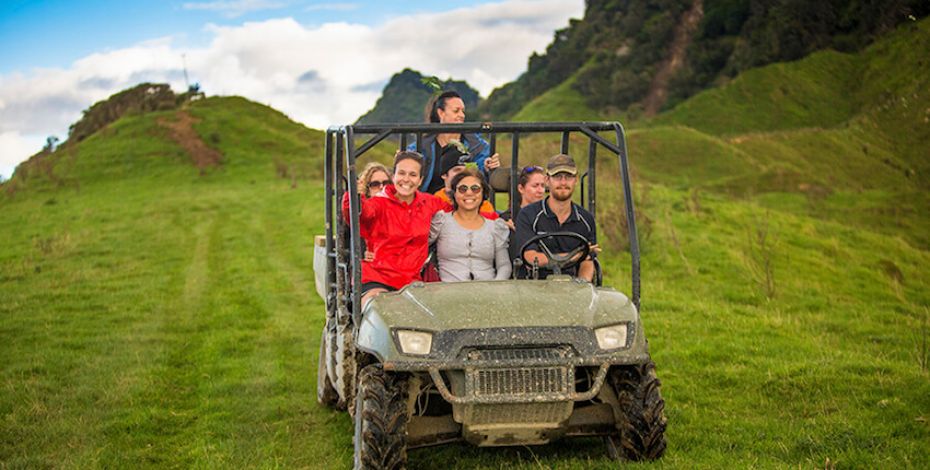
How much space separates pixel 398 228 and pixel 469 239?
54 cm

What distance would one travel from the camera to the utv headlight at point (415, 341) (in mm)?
5383

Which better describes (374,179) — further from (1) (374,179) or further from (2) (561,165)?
(2) (561,165)

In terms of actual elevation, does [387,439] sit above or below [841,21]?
below

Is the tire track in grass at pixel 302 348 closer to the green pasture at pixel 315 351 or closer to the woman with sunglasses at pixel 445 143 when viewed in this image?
the green pasture at pixel 315 351

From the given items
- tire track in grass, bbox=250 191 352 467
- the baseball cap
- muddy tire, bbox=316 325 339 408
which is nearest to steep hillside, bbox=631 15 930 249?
tire track in grass, bbox=250 191 352 467

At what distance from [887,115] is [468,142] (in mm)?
46499

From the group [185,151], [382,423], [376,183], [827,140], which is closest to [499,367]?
[382,423]

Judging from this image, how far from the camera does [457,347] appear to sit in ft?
17.4

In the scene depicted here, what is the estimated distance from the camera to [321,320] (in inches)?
532

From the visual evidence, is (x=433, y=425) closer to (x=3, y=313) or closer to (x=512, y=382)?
(x=512, y=382)

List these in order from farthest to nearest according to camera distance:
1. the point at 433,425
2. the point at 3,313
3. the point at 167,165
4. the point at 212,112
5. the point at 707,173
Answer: the point at 212,112 → the point at 167,165 → the point at 707,173 → the point at 3,313 → the point at 433,425

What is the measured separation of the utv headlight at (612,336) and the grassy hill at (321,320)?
0.82m

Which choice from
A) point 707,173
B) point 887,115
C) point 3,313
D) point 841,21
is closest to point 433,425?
point 3,313

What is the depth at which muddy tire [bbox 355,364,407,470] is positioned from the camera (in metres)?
5.34
